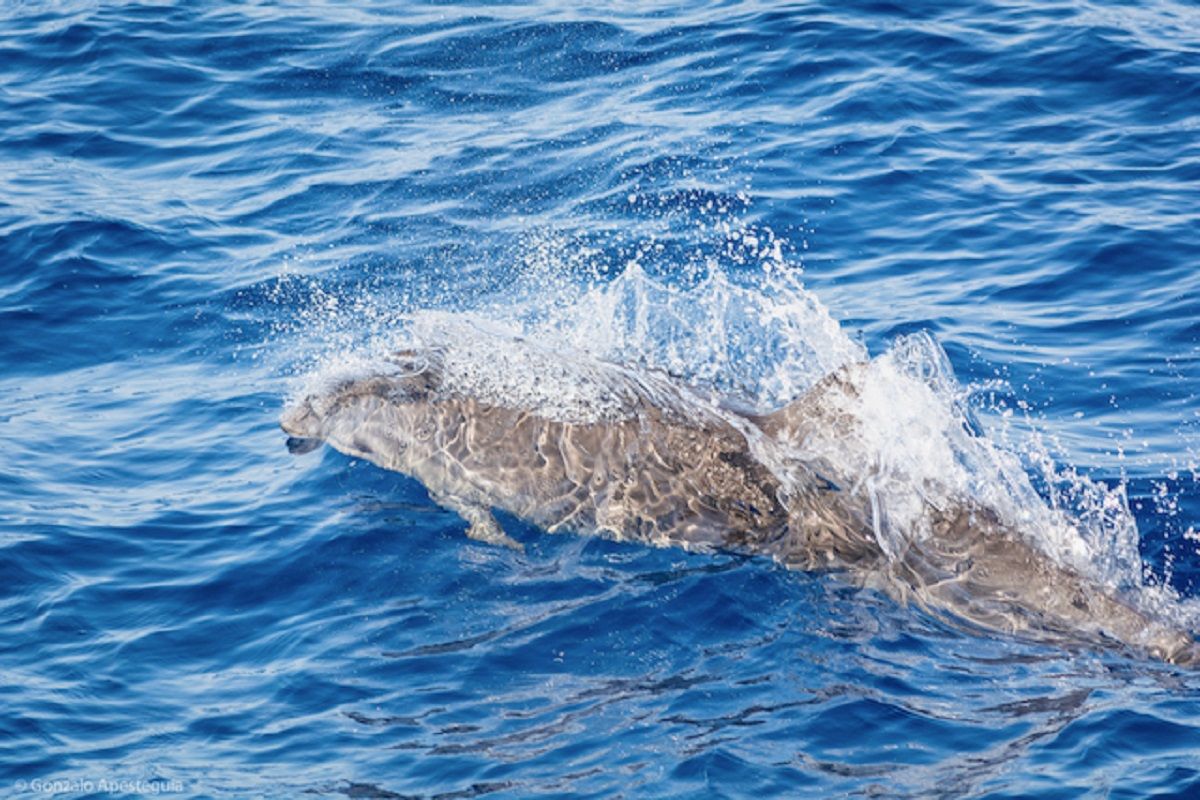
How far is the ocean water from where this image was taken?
8.36 meters

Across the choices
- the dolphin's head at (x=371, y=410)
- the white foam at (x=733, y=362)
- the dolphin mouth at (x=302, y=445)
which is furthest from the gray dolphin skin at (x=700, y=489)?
the dolphin mouth at (x=302, y=445)

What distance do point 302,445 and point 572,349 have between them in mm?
2140

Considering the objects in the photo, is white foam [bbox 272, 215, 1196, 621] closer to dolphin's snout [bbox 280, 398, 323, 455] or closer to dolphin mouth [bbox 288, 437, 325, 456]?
dolphin's snout [bbox 280, 398, 323, 455]

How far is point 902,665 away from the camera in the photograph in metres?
8.78

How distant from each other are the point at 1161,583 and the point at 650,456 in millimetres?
3187

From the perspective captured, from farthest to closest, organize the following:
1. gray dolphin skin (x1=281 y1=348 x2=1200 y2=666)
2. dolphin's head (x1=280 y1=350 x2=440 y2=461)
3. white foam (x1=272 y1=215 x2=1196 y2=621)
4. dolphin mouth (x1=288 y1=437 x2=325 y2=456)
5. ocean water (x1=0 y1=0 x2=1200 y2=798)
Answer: dolphin mouth (x1=288 y1=437 x2=325 y2=456)
dolphin's head (x1=280 y1=350 x2=440 y2=461)
white foam (x1=272 y1=215 x2=1196 y2=621)
gray dolphin skin (x1=281 y1=348 x2=1200 y2=666)
ocean water (x1=0 y1=0 x2=1200 y2=798)

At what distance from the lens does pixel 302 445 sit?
469 inches

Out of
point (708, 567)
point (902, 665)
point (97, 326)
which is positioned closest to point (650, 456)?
point (708, 567)

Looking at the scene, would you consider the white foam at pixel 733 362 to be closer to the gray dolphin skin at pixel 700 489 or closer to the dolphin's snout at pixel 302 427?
the gray dolphin skin at pixel 700 489

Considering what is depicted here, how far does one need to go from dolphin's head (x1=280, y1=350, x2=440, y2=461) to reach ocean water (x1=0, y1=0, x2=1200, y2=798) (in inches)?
Result: 8.2

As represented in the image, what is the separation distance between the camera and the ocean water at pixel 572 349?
8.36 meters

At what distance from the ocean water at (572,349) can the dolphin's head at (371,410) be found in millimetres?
208

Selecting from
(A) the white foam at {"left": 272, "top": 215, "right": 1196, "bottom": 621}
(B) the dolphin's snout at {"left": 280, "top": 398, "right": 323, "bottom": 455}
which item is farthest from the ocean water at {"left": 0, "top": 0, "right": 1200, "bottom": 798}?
(B) the dolphin's snout at {"left": 280, "top": 398, "right": 323, "bottom": 455}

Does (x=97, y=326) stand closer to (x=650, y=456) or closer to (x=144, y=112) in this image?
(x=144, y=112)
